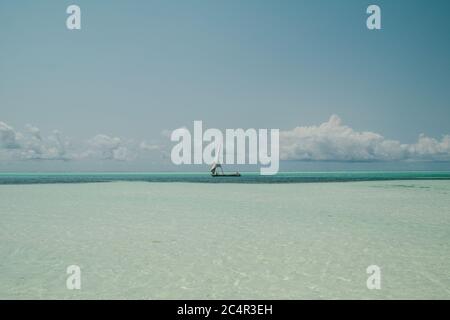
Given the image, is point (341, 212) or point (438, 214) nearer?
point (438, 214)

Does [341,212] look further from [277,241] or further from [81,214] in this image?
[81,214]

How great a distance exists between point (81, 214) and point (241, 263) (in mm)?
12098

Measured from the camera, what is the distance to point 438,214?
691 inches

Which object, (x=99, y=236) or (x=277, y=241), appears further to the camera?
(x=99, y=236)

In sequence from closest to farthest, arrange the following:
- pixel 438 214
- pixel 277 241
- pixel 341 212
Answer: pixel 277 241
pixel 438 214
pixel 341 212

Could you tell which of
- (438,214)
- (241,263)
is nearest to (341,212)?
(438,214)

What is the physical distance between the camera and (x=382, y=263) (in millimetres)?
8906
